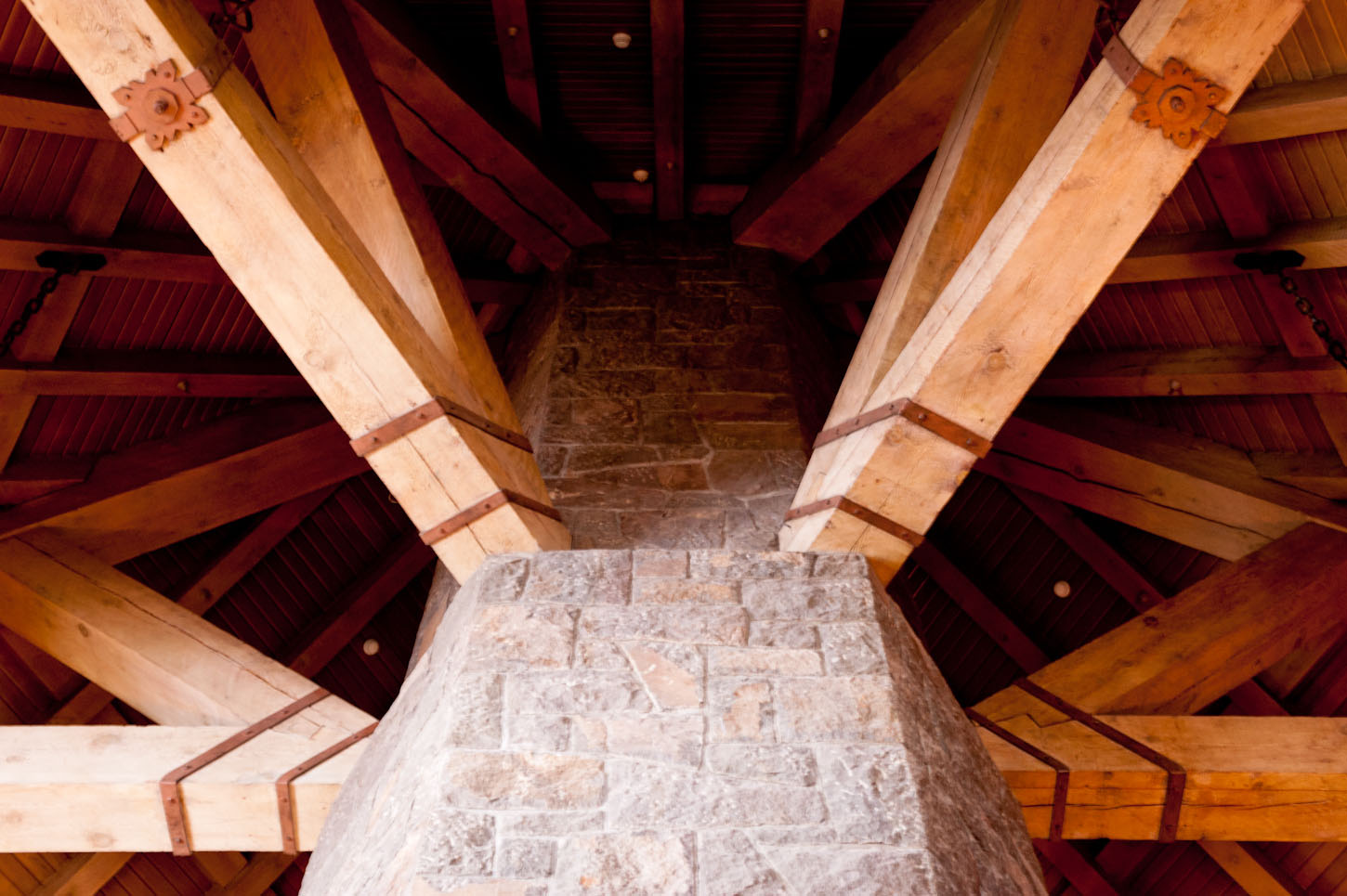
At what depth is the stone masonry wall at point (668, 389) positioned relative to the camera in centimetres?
432

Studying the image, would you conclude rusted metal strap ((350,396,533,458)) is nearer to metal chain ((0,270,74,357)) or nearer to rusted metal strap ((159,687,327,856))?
rusted metal strap ((159,687,327,856))

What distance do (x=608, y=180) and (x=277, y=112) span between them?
2.16 m

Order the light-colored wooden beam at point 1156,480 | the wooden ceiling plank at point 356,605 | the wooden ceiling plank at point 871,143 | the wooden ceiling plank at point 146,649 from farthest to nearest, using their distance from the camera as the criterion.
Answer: the wooden ceiling plank at point 356,605
the light-colored wooden beam at point 1156,480
the wooden ceiling plank at point 871,143
the wooden ceiling plank at point 146,649

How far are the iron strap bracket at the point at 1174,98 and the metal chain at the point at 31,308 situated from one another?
399 centimetres

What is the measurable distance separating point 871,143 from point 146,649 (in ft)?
11.7

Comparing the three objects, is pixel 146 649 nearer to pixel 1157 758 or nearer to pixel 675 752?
pixel 675 752

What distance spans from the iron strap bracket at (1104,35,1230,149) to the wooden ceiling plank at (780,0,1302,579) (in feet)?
0.07

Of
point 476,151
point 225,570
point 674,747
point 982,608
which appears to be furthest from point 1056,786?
point 225,570

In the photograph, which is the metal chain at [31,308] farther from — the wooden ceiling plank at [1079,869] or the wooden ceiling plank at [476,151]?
the wooden ceiling plank at [1079,869]

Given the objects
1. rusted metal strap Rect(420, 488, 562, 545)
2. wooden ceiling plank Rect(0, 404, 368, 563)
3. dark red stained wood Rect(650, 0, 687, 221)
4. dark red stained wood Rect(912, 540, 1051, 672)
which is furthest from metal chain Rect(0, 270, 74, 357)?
dark red stained wood Rect(912, 540, 1051, 672)

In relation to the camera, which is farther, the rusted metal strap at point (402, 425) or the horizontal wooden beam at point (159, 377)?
the horizontal wooden beam at point (159, 377)

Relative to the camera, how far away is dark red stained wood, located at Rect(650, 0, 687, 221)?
451 centimetres

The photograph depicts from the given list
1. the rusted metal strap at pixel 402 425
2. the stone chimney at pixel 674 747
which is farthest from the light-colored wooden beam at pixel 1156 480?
the rusted metal strap at pixel 402 425

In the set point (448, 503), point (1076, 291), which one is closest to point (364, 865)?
point (448, 503)
